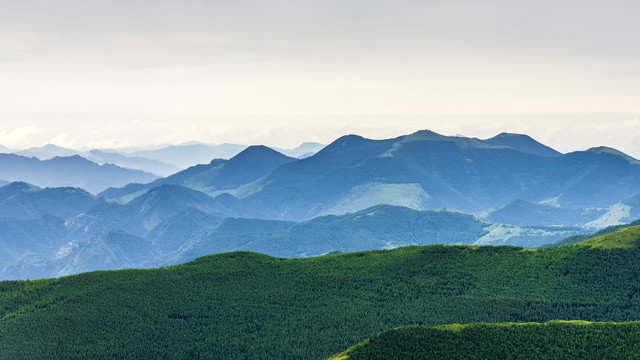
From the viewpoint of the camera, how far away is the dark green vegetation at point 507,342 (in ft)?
458

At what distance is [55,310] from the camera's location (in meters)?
199

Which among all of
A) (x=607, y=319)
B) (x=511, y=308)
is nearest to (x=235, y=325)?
(x=511, y=308)

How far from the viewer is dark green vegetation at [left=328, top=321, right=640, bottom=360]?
140 meters

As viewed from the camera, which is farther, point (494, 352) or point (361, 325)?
point (361, 325)

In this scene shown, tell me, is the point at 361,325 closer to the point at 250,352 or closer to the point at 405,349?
the point at 250,352

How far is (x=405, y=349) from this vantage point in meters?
142

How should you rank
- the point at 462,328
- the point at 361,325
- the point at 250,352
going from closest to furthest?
1. the point at 462,328
2. the point at 250,352
3. the point at 361,325

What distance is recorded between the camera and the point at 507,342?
476ft

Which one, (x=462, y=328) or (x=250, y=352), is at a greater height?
(x=462, y=328)

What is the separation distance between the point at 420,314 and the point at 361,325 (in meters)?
19.6

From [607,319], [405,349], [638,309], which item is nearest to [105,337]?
[405,349]

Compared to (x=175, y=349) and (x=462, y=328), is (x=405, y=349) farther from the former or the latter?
(x=175, y=349)

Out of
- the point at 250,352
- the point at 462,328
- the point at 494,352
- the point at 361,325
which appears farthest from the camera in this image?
the point at 361,325

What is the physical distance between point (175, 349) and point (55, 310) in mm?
45877
